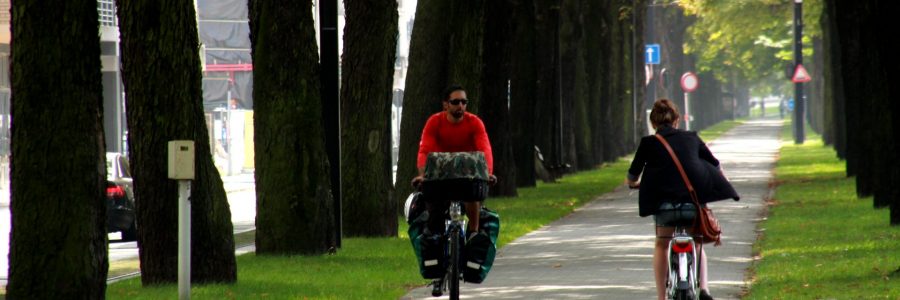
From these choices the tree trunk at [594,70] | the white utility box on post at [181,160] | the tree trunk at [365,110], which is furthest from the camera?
the tree trunk at [594,70]

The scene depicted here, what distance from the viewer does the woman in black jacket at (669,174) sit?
11672 millimetres

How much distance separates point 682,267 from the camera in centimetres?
1153

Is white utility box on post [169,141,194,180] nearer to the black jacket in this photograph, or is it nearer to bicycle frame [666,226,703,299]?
the black jacket

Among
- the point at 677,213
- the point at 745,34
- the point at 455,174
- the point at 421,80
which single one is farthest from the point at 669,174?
the point at 745,34

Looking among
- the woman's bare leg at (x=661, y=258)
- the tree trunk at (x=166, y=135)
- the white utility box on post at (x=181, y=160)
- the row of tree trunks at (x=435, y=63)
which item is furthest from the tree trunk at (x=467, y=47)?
the woman's bare leg at (x=661, y=258)

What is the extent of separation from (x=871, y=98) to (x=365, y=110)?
8962 millimetres

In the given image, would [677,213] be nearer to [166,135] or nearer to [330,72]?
[166,135]

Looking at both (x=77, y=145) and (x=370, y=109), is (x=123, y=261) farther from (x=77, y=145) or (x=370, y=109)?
(x=77, y=145)

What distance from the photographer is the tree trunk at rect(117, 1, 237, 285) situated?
14641 mm

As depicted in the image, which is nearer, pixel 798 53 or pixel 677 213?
pixel 677 213

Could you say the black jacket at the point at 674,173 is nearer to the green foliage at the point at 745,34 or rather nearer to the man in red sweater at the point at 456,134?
the man in red sweater at the point at 456,134

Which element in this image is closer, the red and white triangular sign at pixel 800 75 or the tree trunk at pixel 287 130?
the tree trunk at pixel 287 130

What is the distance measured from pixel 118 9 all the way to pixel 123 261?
20.2 ft

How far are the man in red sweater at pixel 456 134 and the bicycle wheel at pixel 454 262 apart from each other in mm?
399
